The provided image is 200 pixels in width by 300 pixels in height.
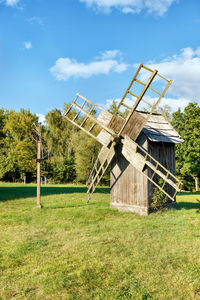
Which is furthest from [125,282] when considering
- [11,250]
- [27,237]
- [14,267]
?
[27,237]

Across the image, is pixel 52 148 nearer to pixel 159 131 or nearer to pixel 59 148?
pixel 59 148

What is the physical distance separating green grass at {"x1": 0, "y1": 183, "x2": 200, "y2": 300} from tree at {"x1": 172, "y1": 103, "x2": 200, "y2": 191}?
71.3ft

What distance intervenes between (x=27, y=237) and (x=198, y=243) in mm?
6080

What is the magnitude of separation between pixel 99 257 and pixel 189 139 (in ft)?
97.9

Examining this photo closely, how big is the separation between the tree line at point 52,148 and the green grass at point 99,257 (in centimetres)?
2613

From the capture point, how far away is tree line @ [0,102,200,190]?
128 ft

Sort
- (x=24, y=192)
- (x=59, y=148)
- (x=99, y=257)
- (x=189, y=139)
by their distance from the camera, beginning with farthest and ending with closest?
(x=59, y=148) → (x=189, y=139) → (x=24, y=192) → (x=99, y=257)

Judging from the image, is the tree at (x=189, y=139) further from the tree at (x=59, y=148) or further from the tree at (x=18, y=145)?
the tree at (x=18, y=145)

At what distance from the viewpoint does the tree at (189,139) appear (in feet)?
109

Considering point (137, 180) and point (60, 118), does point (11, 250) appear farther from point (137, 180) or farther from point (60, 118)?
point (60, 118)

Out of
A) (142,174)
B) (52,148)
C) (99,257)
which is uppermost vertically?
(52,148)

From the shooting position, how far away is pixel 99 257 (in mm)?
7473

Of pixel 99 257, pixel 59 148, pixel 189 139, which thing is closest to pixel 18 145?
pixel 59 148

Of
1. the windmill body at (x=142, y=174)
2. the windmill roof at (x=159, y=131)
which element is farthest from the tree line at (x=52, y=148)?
the windmill body at (x=142, y=174)
